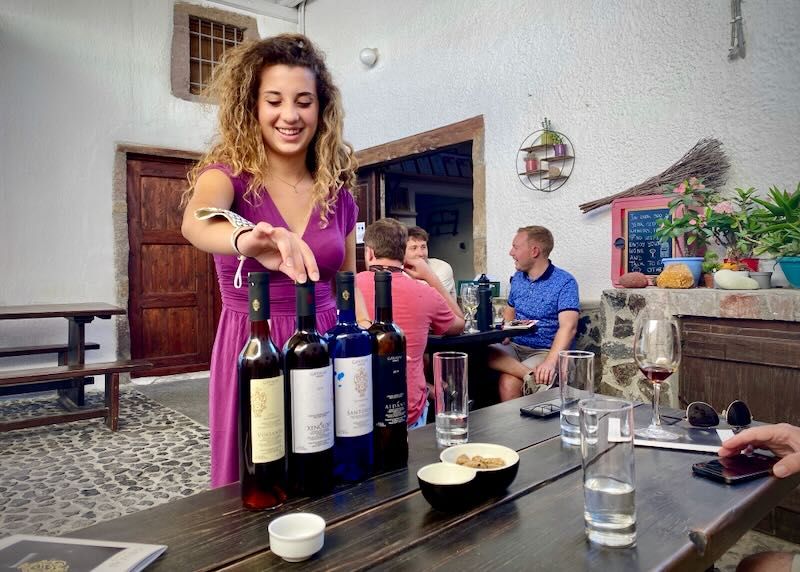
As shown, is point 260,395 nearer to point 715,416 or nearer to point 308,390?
point 308,390

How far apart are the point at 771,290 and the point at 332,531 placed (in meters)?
2.29

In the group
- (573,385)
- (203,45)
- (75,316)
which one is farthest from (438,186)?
(573,385)

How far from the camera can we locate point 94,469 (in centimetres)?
307

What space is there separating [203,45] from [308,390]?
20.0 feet

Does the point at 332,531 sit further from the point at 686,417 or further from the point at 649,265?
the point at 649,265

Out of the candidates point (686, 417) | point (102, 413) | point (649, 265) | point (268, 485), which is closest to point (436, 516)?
point (268, 485)

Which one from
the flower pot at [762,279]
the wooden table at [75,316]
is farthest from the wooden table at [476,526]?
the wooden table at [75,316]

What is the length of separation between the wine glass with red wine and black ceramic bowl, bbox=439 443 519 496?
452 millimetres

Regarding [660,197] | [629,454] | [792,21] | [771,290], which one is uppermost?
[792,21]

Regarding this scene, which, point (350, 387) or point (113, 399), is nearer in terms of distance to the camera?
point (350, 387)

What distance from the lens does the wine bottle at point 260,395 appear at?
2.72 feet

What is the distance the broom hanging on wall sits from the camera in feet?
10.3

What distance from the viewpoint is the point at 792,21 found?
288 cm

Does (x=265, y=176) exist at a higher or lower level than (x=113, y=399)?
higher
